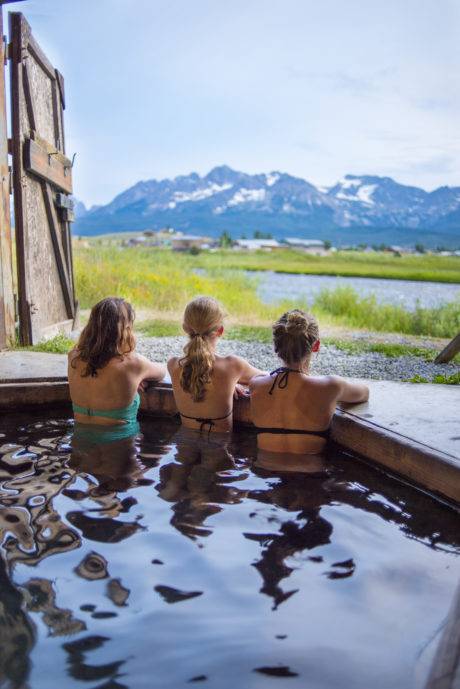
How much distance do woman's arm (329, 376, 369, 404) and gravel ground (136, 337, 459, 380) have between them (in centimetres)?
208

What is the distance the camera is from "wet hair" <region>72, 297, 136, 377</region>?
4008 millimetres

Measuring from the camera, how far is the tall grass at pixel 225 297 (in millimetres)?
10820

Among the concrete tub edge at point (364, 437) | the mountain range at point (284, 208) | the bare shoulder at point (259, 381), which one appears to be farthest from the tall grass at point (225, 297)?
the mountain range at point (284, 208)

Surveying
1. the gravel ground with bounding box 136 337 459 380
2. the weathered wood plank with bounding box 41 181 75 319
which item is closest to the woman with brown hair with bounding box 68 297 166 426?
the gravel ground with bounding box 136 337 459 380

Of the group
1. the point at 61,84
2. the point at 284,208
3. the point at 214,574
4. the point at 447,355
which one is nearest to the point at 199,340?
the point at 214,574

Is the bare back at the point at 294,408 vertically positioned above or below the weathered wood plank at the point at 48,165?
below

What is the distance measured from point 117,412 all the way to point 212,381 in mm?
677

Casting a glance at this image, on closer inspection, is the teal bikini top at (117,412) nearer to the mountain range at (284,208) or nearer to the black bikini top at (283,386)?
the black bikini top at (283,386)

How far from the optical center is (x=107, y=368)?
4062 mm

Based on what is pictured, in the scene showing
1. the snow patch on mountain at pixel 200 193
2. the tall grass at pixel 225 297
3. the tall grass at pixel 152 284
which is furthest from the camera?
the snow patch on mountain at pixel 200 193

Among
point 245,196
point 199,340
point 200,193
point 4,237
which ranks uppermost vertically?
point 200,193

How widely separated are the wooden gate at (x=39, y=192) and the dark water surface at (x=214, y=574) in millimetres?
3506

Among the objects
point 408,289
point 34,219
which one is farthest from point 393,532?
point 408,289

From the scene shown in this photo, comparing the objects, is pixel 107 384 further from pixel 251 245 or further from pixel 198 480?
pixel 251 245
